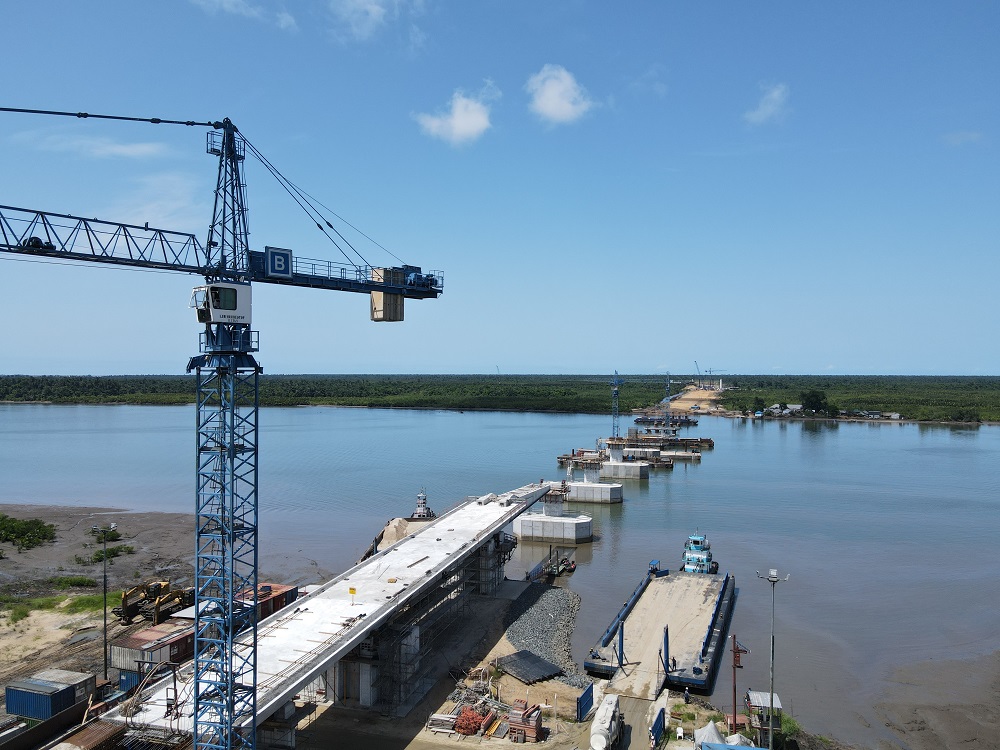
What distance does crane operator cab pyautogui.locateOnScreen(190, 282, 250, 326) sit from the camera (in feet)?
59.9

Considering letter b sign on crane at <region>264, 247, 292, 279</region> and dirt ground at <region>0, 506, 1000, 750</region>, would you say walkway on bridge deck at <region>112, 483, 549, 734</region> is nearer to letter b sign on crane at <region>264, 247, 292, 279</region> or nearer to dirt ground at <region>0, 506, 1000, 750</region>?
dirt ground at <region>0, 506, 1000, 750</region>

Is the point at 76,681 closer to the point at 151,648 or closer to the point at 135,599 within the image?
the point at 151,648

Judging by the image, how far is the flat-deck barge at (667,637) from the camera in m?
27.7

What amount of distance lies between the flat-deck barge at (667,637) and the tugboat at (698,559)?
179 cm

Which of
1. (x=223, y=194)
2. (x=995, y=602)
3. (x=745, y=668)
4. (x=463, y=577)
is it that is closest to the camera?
(x=223, y=194)

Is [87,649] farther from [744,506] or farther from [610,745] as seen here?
[744,506]

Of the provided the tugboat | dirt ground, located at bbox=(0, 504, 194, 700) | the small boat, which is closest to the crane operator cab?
dirt ground, located at bbox=(0, 504, 194, 700)

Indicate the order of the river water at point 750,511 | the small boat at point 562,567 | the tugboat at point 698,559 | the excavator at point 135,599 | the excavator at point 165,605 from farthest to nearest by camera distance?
the small boat at point 562,567 < the tugboat at point 698,559 < the excavator at point 165,605 < the excavator at point 135,599 < the river water at point 750,511

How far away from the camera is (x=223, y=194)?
61.8 feet

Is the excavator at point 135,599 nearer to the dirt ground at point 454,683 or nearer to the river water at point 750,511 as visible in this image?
the dirt ground at point 454,683

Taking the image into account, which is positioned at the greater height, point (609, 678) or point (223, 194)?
point (223, 194)

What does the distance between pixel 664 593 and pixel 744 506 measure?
29564 millimetres

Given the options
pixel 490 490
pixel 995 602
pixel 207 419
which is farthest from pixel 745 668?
pixel 490 490

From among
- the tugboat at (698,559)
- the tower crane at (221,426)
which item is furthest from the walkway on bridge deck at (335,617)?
the tugboat at (698,559)
